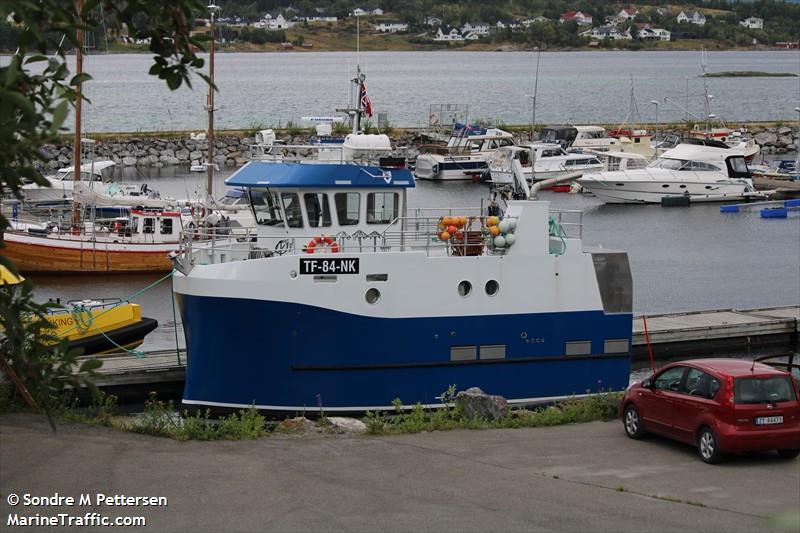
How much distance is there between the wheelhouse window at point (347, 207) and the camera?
871 inches

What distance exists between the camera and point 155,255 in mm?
42844

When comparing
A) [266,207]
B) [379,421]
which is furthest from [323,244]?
[379,421]

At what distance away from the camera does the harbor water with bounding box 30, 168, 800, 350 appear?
131ft

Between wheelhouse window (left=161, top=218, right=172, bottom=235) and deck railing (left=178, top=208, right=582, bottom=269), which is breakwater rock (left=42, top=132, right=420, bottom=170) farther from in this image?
deck railing (left=178, top=208, right=582, bottom=269)

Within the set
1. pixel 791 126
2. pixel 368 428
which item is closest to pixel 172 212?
pixel 368 428

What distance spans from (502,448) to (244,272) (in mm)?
6080

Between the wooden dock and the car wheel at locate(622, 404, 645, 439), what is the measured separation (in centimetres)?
→ 1033

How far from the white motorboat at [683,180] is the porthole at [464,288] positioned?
153 ft

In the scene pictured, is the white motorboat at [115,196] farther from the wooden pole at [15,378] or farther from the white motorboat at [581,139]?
the white motorboat at [581,139]

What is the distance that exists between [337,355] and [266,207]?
3.60 metres

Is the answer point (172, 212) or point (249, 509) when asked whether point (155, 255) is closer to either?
point (172, 212)

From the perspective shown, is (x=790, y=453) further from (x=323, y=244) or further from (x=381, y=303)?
(x=323, y=244)

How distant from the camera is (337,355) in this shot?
20281mm

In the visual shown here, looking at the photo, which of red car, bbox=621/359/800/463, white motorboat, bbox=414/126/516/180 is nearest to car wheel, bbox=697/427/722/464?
red car, bbox=621/359/800/463
